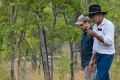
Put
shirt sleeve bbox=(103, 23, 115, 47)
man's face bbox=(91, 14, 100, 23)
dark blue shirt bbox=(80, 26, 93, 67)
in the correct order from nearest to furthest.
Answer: shirt sleeve bbox=(103, 23, 115, 47) → man's face bbox=(91, 14, 100, 23) → dark blue shirt bbox=(80, 26, 93, 67)

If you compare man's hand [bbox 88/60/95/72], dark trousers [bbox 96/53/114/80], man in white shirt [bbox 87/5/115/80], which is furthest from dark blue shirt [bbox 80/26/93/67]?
dark trousers [bbox 96/53/114/80]

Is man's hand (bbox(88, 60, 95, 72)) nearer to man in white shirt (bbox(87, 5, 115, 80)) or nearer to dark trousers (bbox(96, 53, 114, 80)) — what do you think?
man in white shirt (bbox(87, 5, 115, 80))

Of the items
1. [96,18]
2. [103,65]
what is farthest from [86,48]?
[96,18]

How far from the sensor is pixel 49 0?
8992 mm

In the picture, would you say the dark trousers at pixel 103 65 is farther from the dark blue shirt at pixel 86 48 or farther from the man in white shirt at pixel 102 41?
the dark blue shirt at pixel 86 48

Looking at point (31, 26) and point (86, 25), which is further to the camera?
point (31, 26)

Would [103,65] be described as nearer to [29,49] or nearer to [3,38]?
[3,38]

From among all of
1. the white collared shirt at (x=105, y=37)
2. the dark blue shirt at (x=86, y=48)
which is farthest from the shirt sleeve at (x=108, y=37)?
the dark blue shirt at (x=86, y=48)

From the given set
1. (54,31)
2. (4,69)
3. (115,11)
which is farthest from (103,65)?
(4,69)

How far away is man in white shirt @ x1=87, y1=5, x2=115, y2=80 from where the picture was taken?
6879 millimetres

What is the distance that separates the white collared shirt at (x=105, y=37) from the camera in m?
6.89

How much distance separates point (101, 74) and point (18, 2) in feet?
8.04

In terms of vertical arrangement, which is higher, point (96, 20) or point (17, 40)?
point (96, 20)

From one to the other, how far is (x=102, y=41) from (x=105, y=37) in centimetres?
8
